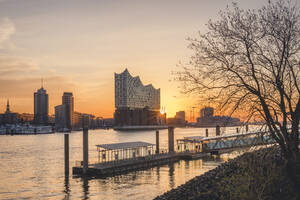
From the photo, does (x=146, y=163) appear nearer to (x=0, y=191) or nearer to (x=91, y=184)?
(x=91, y=184)

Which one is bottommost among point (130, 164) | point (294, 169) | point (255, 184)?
point (130, 164)

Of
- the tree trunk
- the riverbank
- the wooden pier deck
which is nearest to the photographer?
the riverbank

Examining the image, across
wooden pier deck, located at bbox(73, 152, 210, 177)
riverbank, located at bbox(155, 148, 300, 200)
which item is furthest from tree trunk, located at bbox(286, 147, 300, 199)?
wooden pier deck, located at bbox(73, 152, 210, 177)

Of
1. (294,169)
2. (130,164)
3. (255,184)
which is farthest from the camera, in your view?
(130,164)

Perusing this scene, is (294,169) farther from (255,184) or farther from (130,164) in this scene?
(130,164)

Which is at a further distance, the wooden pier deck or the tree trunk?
the wooden pier deck

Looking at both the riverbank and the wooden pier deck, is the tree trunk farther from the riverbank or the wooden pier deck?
the wooden pier deck

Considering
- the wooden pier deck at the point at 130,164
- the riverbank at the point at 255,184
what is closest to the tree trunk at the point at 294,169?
the riverbank at the point at 255,184

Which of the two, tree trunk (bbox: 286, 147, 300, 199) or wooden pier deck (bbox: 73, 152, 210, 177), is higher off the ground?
tree trunk (bbox: 286, 147, 300, 199)

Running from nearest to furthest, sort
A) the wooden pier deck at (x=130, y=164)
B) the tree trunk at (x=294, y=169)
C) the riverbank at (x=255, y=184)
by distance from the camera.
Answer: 1. the riverbank at (x=255, y=184)
2. the tree trunk at (x=294, y=169)
3. the wooden pier deck at (x=130, y=164)

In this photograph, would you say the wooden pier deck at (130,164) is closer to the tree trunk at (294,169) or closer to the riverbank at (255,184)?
the riverbank at (255,184)

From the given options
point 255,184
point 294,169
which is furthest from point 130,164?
point 294,169

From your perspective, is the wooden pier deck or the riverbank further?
the wooden pier deck

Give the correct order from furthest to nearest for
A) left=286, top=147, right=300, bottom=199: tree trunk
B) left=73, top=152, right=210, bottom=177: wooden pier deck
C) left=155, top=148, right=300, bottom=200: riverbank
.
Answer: left=73, top=152, right=210, bottom=177: wooden pier deck → left=286, top=147, right=300, bottom=199: tree trunk → left=155, top=148, right=300, bottom=200: riverbank
